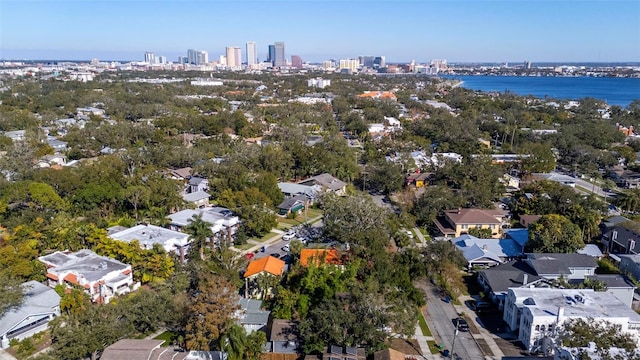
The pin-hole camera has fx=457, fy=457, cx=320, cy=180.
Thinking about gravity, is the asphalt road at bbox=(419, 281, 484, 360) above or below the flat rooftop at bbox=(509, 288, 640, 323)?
below

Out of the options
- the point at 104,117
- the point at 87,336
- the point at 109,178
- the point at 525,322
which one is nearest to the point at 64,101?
the point at 104,117

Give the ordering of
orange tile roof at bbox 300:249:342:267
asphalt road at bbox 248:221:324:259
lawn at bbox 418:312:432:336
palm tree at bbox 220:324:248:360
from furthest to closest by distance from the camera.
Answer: asphalt road at bbox 248:221:324:259, orange tile roof at bbox 300:249:342:267, lawn at bbox 418:312:432:336, palm tree at bbox 220:324:248:360

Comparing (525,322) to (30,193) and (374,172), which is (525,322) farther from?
(30,193)

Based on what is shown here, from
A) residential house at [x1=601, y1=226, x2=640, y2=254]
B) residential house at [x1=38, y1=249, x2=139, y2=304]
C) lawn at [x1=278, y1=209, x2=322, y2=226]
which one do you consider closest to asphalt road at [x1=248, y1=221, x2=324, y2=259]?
lawn at [x1=278, y1=209, x2=322, y2=226]

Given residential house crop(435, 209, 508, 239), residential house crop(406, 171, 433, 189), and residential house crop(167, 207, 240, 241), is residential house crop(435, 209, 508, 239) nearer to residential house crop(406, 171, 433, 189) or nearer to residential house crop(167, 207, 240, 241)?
residential house crop(406, 171, 433, 189)

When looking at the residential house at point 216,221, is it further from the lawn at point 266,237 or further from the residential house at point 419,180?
the residential house at point 419,180

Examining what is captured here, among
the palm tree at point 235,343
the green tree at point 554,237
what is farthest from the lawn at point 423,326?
the green tree at point 554,237

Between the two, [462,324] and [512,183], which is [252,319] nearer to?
[462,324]
